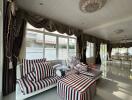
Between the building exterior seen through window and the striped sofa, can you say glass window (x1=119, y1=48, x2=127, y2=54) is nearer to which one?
the building exterior seen through window

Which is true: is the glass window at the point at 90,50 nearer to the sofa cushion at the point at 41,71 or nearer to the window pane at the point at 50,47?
the window pane at the point at 50,47

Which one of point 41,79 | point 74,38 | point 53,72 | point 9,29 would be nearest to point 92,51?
point 74,38

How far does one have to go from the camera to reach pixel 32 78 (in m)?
2.49

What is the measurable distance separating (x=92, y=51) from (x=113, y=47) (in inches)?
190

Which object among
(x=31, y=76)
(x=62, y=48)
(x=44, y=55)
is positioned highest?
(x=62, y=48)

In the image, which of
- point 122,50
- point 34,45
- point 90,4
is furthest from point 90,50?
point 122,50

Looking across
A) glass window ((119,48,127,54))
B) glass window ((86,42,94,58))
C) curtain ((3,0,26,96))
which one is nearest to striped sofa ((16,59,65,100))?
curtain ((3,0,26,96))

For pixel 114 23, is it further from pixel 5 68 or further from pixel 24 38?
pixel 5 68

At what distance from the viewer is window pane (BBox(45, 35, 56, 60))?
407 cm

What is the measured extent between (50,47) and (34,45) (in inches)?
31.5

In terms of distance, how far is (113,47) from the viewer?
11.2 meters

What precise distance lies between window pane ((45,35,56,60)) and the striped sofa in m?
1.31

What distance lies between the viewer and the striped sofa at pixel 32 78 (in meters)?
2.17

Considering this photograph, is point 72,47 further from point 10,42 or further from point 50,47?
point 10,42
